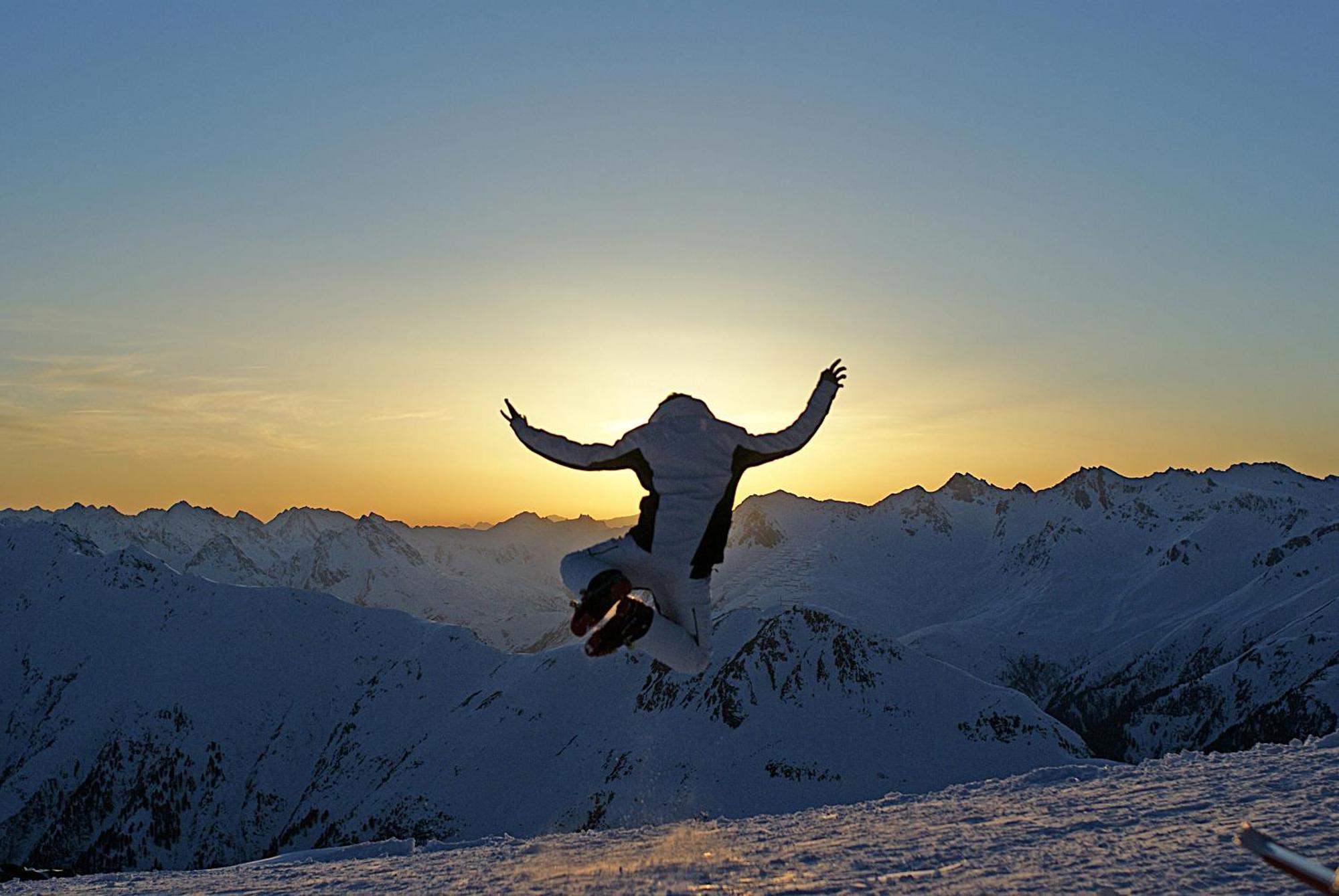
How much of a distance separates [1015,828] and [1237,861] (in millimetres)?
2271

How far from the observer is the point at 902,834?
9836 millimetres

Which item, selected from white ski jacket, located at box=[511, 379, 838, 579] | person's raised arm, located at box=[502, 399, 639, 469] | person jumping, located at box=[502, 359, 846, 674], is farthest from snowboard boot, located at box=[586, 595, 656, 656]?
person's raised arm, located at box=[502, 399, 639, 469]

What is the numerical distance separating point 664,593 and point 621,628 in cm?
86

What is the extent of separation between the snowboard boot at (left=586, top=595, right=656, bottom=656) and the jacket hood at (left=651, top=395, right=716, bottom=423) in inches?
78.6

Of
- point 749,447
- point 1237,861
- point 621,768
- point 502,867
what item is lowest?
point 621,768

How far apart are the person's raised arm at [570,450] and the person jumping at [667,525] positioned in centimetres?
1

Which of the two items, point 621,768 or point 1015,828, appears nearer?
point 1015,828

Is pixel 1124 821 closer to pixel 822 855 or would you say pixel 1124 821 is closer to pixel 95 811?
pixel 822 855

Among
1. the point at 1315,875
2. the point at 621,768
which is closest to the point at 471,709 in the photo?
the point at 621,768

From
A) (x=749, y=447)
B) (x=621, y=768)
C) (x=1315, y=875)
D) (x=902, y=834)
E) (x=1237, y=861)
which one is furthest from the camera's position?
(x=621, y=768)

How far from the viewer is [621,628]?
10406 millimetres

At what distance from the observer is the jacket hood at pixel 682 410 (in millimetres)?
10773

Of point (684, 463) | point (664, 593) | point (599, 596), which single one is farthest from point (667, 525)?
point (599, 596)

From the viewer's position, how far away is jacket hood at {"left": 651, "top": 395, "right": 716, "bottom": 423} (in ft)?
35.3
